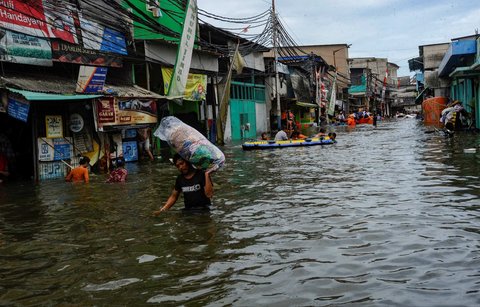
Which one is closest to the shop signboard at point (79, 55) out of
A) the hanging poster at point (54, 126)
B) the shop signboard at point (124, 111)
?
the shop signboard at point (124, 111)

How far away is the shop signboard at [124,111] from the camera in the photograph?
17.0 m

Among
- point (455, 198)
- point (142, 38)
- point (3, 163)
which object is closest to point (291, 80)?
point (142, 38)

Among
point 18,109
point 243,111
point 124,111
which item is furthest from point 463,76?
point 18,109

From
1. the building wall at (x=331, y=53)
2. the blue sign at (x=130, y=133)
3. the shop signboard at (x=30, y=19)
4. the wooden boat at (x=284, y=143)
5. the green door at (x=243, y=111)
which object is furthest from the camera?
the building wall at (x=331, y=53)

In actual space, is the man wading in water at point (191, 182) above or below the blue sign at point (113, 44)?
below

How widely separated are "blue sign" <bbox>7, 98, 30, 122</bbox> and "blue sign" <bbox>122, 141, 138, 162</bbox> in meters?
6.71

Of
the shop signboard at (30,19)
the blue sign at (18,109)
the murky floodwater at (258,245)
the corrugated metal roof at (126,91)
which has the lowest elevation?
the murky floodwater at (258,245)

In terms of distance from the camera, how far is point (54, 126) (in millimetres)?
16062

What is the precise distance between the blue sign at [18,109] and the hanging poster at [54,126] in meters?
2.24

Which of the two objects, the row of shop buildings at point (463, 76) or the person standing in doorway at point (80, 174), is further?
the row of shop buildings at point (463, 76)

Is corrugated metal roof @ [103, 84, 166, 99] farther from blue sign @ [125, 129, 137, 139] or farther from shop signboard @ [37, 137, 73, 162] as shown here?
shop signboard @ [37, 137, 73, 162]

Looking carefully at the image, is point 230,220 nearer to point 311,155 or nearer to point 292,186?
point 292,186

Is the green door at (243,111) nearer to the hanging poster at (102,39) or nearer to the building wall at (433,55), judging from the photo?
the hanging poster at (102,39)

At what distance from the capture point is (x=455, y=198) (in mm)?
8992
